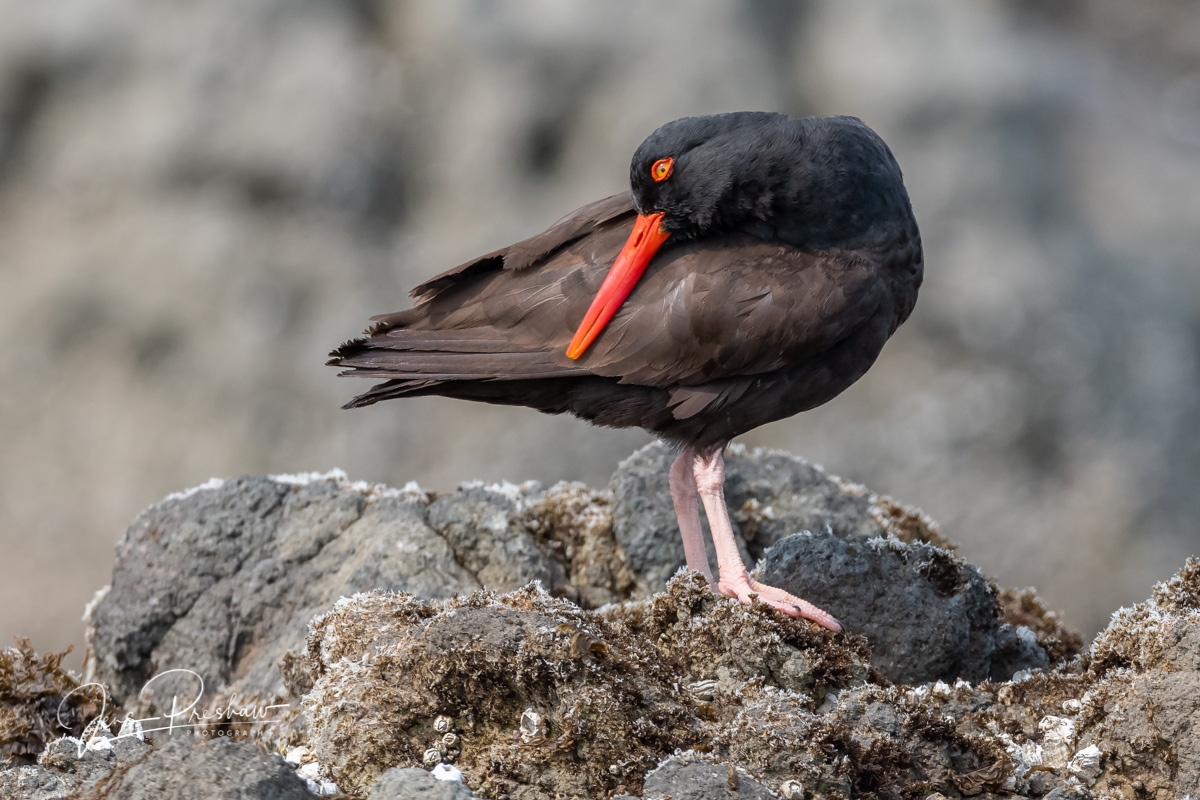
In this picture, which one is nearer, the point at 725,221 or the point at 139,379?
the point at 725,221

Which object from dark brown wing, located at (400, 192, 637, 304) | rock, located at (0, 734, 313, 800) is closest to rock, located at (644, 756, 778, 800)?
rock, located at (0, 734, 313, 800)

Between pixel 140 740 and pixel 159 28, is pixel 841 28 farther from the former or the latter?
pixel 140 740

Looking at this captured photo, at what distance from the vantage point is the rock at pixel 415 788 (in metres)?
2.38

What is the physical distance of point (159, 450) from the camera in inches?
526

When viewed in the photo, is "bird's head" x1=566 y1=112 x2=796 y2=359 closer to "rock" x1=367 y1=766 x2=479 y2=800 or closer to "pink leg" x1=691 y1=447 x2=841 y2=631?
"pink leg" x1=691 y1=447 x2=841 y2=631

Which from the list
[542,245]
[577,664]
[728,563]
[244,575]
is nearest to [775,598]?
[728,563]

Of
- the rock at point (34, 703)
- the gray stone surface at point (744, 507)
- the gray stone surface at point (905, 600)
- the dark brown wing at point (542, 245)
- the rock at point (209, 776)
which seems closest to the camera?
the rock at point (209, 776)

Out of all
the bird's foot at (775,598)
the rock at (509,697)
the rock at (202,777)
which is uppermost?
the bird's foot at (775,598)

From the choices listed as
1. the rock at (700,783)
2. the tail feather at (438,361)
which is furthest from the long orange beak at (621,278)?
the rock at (700,783)

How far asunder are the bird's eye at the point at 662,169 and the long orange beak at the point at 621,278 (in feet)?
0.51

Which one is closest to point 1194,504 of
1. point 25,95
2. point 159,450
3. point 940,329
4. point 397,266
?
point 940,329

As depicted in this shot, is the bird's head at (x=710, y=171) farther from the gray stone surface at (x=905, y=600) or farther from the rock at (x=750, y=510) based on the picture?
the gray stone surface at (x=905, y=600)

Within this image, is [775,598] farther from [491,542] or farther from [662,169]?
[662,169]

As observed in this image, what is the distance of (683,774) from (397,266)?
40.4ft
